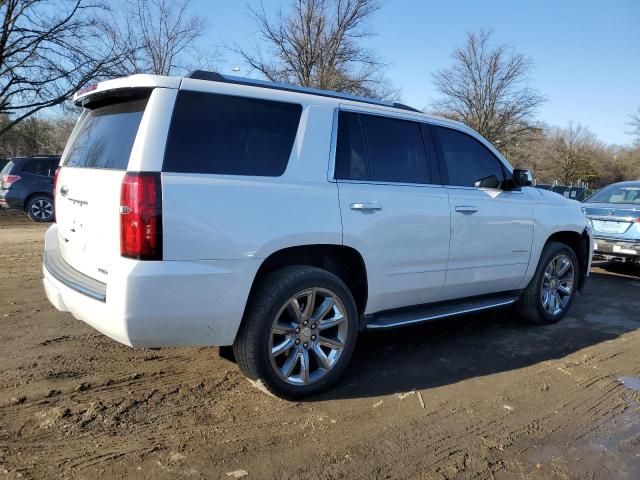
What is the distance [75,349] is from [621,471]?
12.7 feet

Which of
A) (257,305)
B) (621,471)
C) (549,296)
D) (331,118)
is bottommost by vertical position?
(621,471)

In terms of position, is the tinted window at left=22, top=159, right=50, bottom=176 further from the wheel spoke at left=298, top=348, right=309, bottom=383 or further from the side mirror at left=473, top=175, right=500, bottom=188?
the wheel spoke at left=298, top=348, right=309, bottom=383

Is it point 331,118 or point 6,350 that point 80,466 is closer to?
point 6,350

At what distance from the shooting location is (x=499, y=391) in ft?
12.5

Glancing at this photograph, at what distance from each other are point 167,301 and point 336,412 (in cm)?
131

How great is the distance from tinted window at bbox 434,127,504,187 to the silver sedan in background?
14.3ft

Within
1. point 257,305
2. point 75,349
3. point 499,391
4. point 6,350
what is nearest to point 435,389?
point 499,391

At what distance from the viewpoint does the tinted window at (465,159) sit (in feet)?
14.9

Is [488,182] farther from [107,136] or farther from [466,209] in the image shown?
[107,136]

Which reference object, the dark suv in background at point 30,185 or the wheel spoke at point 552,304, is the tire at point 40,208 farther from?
the wheel spoke at point 552,304

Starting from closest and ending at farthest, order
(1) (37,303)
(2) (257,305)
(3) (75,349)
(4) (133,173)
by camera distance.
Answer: (4) (133,173) → (2) (257,305) → (3) (75,349) → (1) (37,303)

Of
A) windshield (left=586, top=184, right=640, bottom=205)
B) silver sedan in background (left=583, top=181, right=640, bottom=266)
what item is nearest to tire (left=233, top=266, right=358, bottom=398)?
silver sedan in background (left=583, top=181, right=640, bottom=266)

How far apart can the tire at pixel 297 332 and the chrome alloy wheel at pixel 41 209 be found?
537 inches

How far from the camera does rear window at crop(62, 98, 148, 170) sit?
3.14 m
